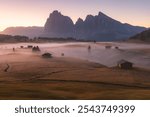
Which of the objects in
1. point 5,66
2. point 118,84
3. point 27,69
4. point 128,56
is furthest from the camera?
point 128,56

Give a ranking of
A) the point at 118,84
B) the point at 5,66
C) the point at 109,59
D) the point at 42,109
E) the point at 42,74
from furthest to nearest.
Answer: the point at 109,59 < the point at 5,66 < the point at 42,74 < the point at 118,84 < the point at 42,109

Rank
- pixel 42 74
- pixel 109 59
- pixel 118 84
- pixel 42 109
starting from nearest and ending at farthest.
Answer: pixel 42 109 → pixel 118 84 → pixel 42 74 → pixel 109 59

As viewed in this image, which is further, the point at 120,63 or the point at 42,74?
the point at 120,63

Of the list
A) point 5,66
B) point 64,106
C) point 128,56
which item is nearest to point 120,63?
point 5,66

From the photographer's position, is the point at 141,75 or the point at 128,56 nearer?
the point at 141,75

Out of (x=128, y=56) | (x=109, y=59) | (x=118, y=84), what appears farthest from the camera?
(x=128, y=56)

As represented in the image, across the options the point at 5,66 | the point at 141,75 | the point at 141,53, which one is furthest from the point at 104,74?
the point at 141,53

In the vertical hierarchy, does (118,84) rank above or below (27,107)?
below

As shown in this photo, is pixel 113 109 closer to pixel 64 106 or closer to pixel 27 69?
pixel 64 106

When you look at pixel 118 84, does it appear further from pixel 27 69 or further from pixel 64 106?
pixel 64 106
